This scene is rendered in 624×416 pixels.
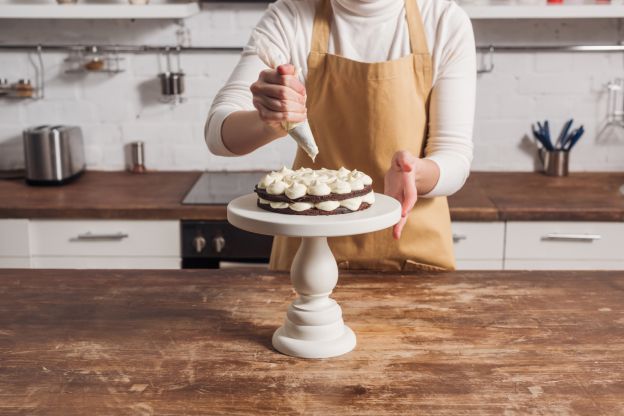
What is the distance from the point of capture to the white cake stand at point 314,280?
1275 millimetres

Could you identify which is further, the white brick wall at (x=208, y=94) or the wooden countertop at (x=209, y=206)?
the white brick wall at (x=208, y=94)

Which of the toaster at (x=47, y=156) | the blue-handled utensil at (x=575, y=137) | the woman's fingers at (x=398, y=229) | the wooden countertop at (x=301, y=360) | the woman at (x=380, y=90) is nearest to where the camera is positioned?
the wooden countertop at (x=301, y=360)

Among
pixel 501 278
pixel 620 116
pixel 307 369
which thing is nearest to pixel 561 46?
pixel 620 116

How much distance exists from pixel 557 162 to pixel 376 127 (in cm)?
148

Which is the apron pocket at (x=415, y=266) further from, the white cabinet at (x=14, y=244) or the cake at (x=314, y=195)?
the white cabinet at (x=14, y=244)

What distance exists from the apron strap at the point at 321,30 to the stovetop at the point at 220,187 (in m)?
0.90

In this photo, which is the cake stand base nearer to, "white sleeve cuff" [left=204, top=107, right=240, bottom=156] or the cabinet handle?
"white sleeve cuff" [left=204, top=107, right=240, bottom=156]

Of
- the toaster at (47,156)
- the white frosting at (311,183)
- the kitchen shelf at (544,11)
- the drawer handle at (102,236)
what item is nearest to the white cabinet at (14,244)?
the drawer handle at (102,236)

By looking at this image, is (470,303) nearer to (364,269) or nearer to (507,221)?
(364,269)

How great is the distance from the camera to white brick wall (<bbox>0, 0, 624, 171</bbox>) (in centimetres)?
317

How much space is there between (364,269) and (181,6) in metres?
1.47

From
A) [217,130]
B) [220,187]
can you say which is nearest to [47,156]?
[220,187]

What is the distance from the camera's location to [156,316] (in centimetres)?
151

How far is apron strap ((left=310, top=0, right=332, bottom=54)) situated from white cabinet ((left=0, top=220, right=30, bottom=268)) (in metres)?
1.33
